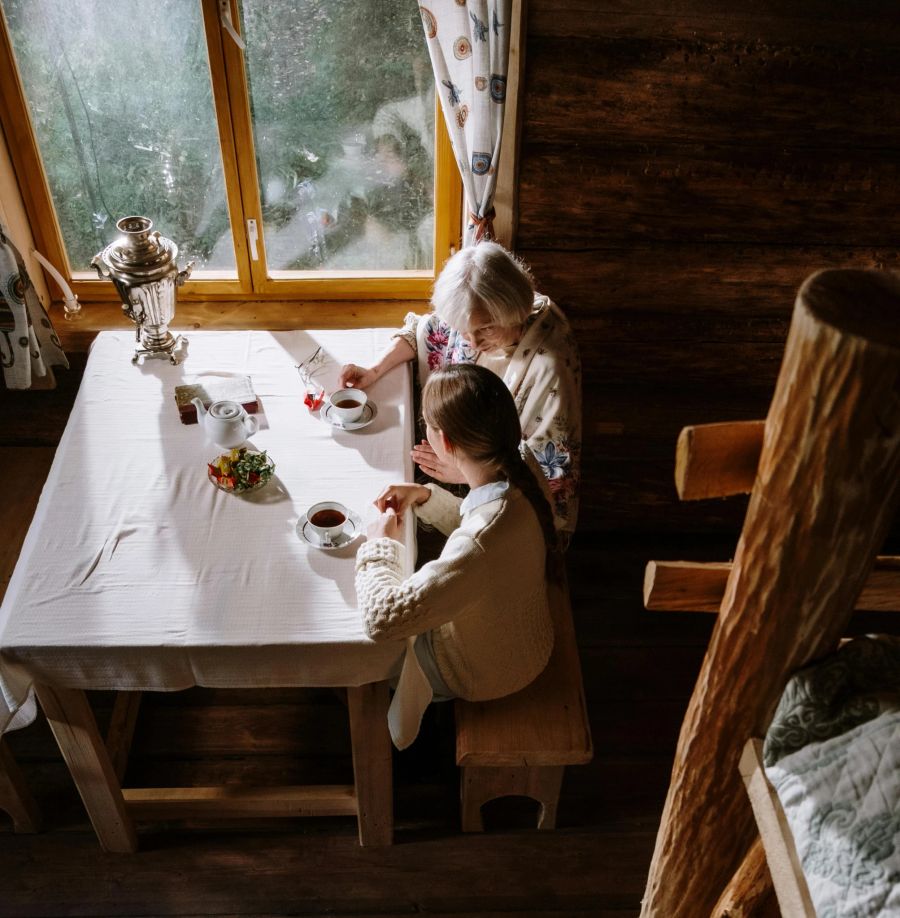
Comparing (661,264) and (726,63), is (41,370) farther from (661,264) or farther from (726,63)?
(726,63)

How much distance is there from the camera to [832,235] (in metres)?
2.59

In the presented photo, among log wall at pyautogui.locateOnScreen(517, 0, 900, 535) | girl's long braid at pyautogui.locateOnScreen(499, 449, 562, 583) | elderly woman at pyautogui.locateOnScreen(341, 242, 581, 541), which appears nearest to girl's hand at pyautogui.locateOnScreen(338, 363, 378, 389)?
elderly woman at pyautogui.locateOnScreen(341, 242, 581, 541)

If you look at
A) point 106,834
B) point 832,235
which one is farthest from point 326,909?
point 832,235

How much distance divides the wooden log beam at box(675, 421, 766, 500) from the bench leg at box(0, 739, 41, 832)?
5.89ft

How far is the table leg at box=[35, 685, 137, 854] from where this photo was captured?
1931 mm

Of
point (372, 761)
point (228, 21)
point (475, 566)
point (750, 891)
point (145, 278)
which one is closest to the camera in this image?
point (750, 891)

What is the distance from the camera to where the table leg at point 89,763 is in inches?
76.0

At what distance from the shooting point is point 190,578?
6.20ft

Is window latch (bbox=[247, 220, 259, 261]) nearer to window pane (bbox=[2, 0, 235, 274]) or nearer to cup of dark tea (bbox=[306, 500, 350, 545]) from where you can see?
window pane (bbox=[2, 0, 235, 274])

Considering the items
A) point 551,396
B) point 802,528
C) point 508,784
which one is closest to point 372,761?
point 508,784

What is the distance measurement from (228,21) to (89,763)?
82.7 inches

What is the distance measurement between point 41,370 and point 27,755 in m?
1.17

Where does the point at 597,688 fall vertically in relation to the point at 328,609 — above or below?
below

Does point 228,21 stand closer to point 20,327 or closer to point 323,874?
point 20,327
